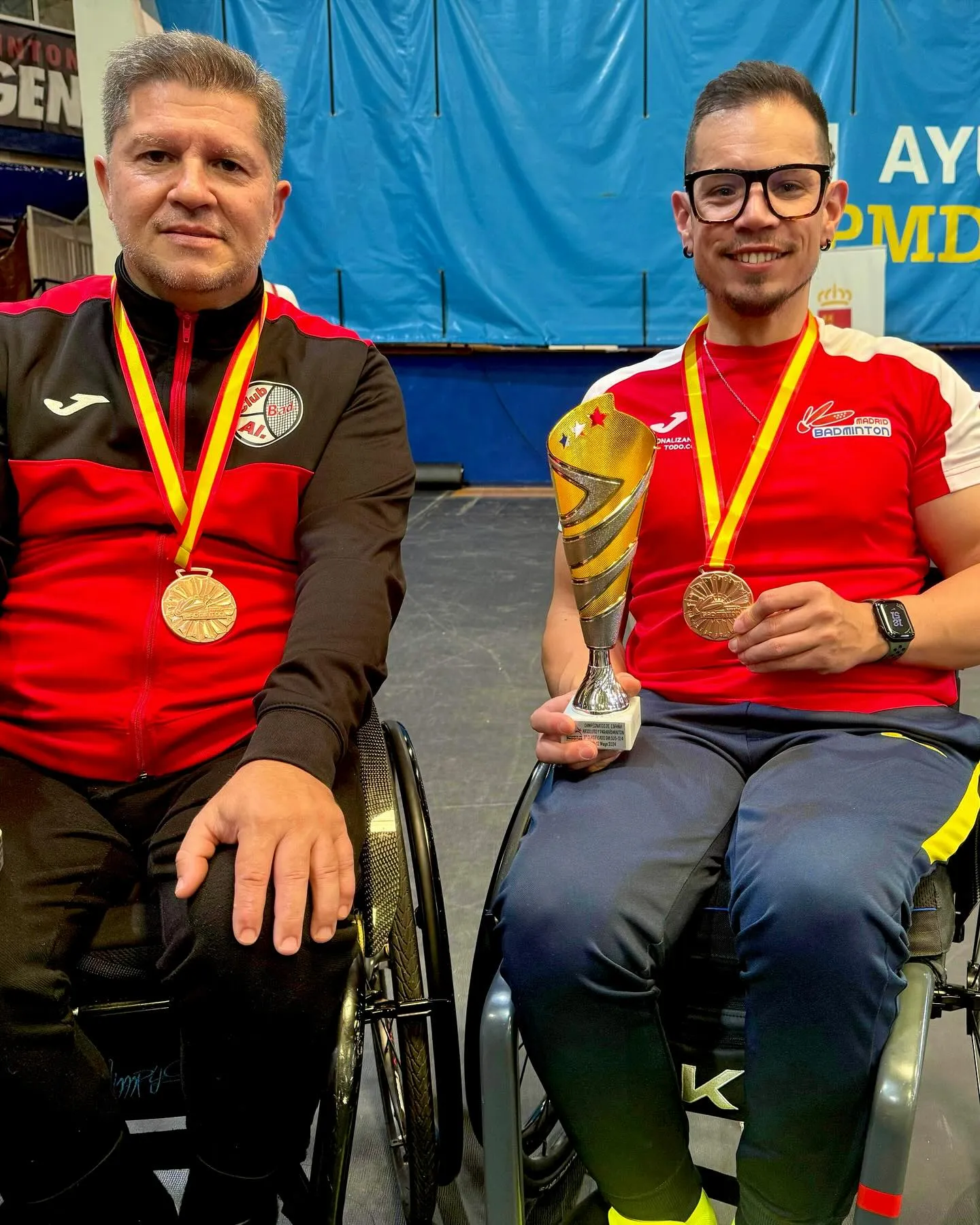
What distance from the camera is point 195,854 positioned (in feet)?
3.39

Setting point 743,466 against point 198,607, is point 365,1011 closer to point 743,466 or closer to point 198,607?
point 198,607

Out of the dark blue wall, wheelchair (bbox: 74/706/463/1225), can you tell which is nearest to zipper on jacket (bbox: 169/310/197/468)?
wheelchair (bbox: 74/706/463/1225)

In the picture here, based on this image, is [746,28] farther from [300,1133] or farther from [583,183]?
[300,1133]

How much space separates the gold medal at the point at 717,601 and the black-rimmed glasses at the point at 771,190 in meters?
0.43

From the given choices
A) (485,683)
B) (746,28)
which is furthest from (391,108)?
(485,683)

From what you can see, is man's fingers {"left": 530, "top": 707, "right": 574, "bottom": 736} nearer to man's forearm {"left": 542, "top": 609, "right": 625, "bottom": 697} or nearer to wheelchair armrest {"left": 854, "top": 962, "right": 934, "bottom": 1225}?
man's forearm {"left": 542, "top": 609, "right": 625, "bottom": 697}

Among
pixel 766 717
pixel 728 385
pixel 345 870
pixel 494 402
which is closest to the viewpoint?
pixel 345 870

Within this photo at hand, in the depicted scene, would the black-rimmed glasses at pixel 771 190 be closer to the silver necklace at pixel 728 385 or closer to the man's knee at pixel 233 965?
the silver necklace at pixel 728 385

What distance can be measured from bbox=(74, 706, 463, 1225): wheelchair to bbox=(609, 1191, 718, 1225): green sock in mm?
246

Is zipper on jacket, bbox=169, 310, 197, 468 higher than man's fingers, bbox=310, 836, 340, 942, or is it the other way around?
zipper on jacket, bbox=169, 310, 197, 468

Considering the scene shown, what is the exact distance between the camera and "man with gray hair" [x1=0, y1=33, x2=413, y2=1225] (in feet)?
3.36

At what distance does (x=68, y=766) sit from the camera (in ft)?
4.00

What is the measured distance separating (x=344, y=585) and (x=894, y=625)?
0.61m

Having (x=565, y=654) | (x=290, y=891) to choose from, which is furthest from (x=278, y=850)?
(x=565, y=654)
